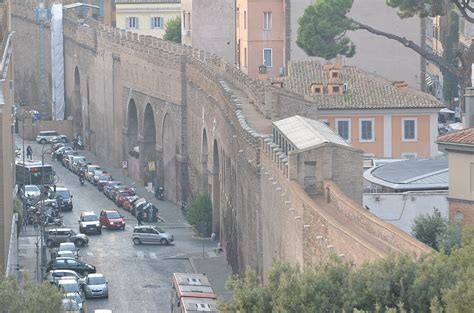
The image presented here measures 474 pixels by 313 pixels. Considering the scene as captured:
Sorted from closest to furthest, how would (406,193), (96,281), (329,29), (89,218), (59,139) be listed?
(406,193), (96,281), (89,218), (329,29), (59,139)

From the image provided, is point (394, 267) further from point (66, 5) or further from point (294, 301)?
point (66, 5)

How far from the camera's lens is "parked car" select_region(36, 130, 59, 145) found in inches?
3816

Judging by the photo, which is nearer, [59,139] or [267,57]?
[267,57]

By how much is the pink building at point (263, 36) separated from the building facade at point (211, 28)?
11.8ft

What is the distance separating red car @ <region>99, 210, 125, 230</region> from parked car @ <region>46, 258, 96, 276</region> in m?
10.3

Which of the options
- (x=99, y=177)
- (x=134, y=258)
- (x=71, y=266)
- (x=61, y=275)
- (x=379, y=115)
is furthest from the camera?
(x=99, y=177)

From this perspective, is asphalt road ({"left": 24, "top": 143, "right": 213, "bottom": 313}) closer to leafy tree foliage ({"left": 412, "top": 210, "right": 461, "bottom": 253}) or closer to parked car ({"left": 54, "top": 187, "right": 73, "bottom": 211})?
parked car ({"left": 54, "top": 187, "right": 73, "bottom": 211})

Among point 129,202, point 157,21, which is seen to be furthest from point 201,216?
point 157,21

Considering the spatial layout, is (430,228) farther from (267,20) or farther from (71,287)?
(267,20)

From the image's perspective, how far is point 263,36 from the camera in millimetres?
89562

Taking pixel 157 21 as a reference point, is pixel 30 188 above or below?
below

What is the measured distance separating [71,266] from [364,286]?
2901 centimetres

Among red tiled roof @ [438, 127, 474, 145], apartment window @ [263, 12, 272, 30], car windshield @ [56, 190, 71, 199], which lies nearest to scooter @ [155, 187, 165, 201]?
car windshield @ [56, 190, 71, 199]

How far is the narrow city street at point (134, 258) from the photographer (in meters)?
56.0
